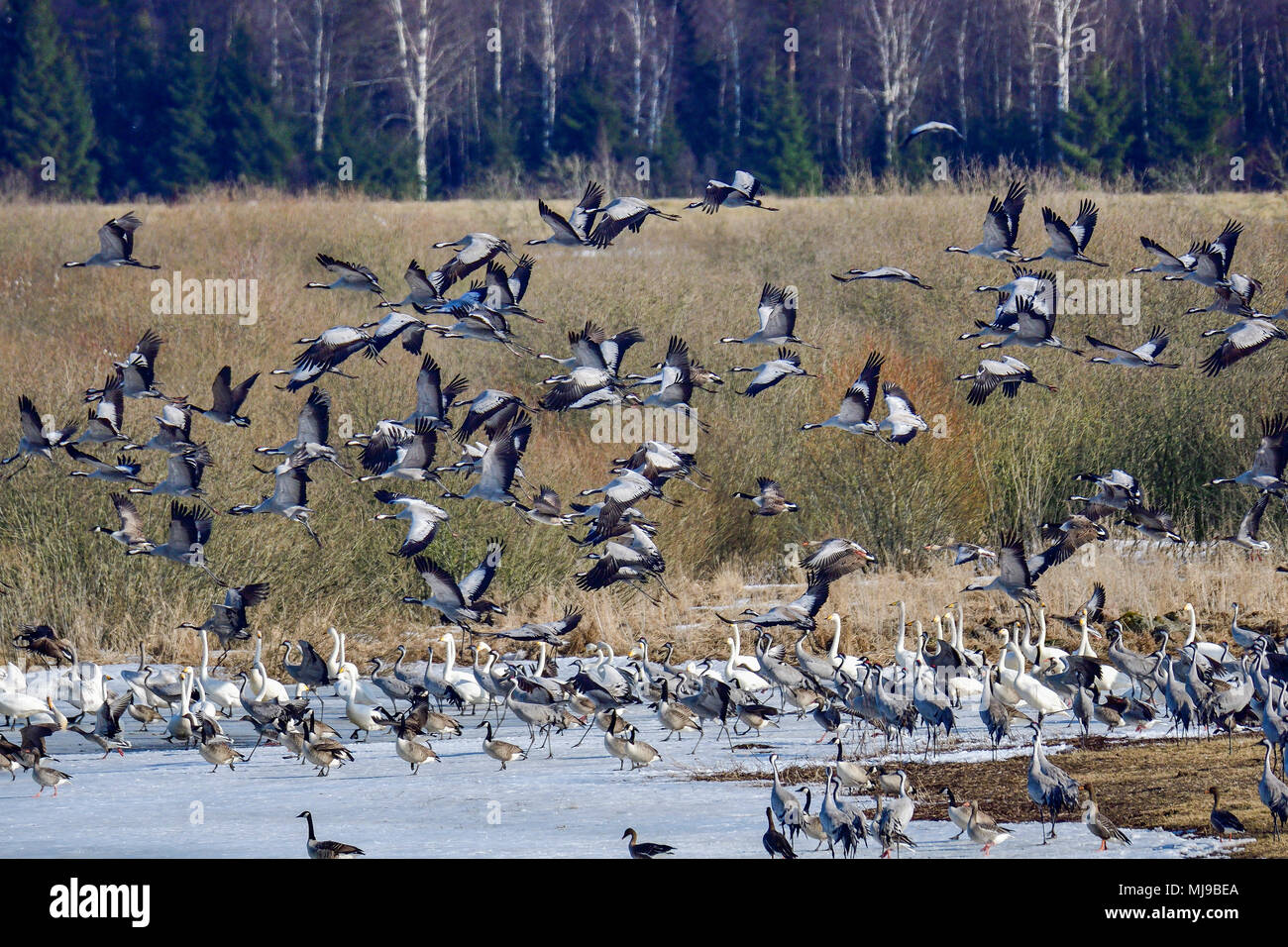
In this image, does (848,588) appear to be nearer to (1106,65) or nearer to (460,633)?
(460,633)

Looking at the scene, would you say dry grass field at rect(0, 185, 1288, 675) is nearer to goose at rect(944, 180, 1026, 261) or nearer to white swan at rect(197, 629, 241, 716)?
white swan at rect(197, 629, 241, 716)

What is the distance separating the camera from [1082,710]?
1288 cm

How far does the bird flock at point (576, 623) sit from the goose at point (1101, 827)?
642 mm

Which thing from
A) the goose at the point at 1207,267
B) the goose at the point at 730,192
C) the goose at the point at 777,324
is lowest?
the goose at the point at 777,324

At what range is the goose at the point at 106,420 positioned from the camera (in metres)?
17.2

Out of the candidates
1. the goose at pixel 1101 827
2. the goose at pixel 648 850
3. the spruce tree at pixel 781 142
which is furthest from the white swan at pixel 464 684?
the spruce tree at pixel 781 142

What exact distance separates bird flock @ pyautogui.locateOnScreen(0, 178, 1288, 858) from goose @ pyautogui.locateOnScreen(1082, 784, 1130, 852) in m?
0.64

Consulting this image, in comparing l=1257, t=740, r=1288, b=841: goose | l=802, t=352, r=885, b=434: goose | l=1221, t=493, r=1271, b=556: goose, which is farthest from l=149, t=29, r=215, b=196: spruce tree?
l=1257, t=740, r=1288, b=841: goose

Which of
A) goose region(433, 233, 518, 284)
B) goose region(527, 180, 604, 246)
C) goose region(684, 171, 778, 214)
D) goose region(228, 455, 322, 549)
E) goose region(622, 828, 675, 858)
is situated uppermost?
goose region(684, 171, 778, 214)

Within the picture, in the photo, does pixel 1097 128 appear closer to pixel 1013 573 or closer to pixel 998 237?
pixel 998 237

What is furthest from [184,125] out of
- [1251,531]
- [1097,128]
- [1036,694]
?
[1036,694]

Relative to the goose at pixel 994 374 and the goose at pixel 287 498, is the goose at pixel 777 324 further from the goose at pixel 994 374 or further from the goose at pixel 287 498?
the goose at pixel 287 498

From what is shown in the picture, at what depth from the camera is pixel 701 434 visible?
2398cm

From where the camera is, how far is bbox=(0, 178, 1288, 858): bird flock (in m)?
13.2
